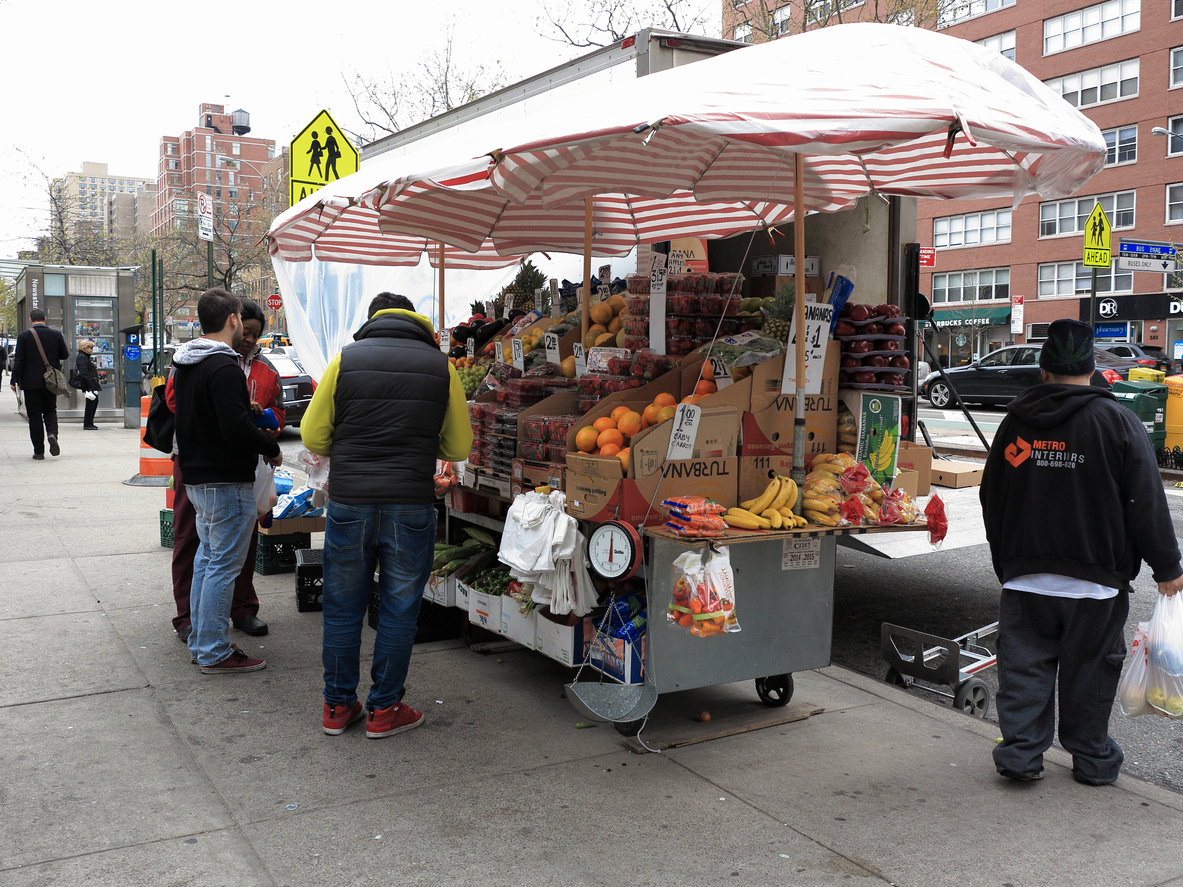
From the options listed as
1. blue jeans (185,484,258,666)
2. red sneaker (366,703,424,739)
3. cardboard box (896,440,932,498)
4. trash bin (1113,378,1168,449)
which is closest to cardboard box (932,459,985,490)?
cardboard box (896,440,932,498)

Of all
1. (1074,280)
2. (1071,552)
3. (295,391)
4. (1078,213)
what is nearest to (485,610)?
(1071,552)

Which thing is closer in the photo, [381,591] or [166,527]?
[381,591]

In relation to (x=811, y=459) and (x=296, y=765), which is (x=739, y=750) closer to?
(x=811, y=459)

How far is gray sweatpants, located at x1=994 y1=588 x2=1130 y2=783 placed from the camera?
148 inches

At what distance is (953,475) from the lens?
650cm

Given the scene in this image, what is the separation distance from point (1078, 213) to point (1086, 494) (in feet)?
139

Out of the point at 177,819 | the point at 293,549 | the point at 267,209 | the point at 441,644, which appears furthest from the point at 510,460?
the point at 267,209

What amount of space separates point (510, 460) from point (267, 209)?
38.6 m

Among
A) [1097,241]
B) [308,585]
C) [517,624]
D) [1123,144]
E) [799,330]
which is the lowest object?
[308,585]

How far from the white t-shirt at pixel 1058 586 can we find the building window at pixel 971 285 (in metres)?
44.0

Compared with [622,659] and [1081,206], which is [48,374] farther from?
[1081,206]

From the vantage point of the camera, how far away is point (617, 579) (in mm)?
4016

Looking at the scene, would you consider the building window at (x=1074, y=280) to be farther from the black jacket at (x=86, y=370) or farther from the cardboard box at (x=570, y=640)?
the cardboard box at (x=570, y=640)

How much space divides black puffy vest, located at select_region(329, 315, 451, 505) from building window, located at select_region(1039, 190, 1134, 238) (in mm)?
40739
